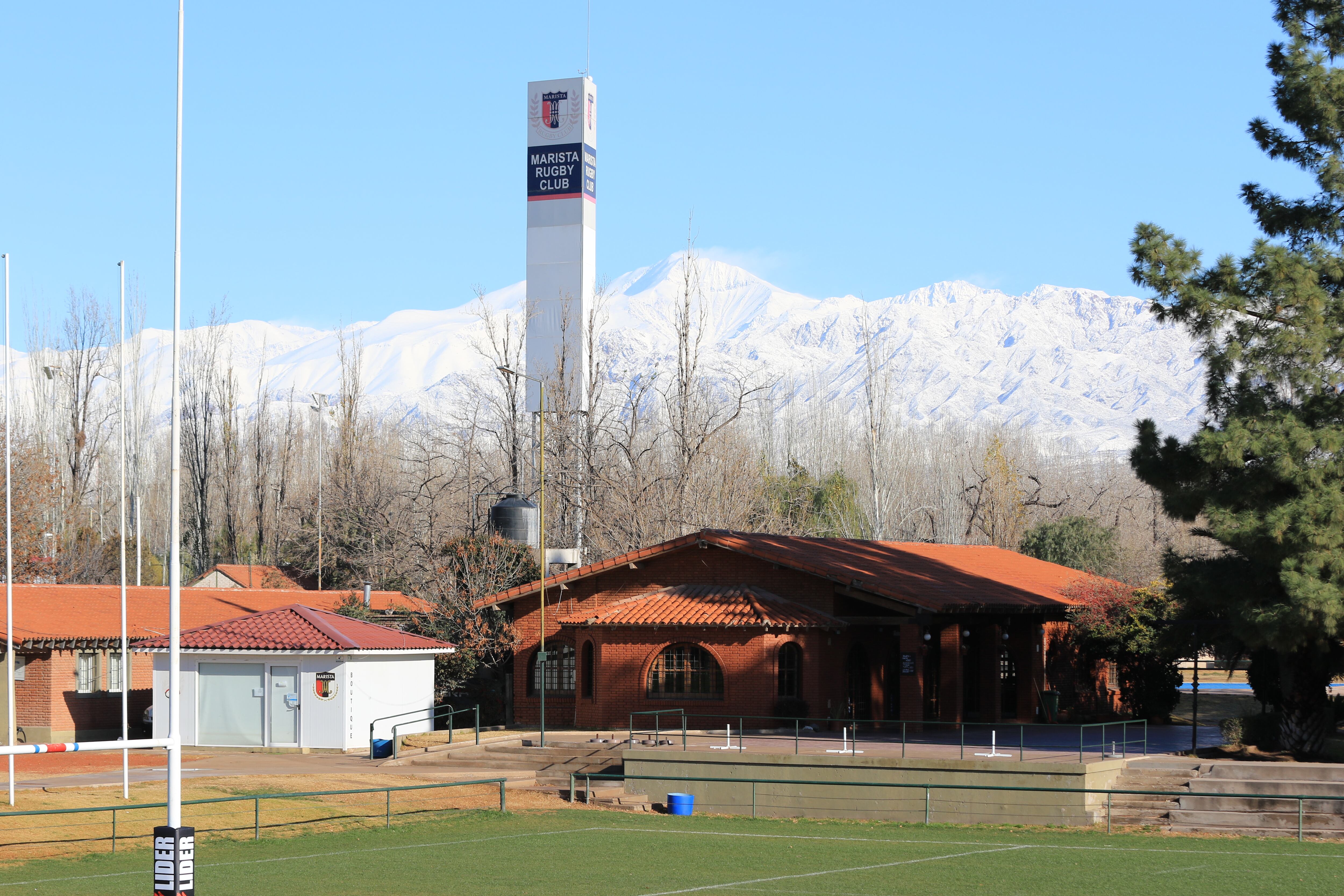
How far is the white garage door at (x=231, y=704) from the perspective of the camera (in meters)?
35.4

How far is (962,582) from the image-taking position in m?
36.8

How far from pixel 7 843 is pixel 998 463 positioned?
225ft

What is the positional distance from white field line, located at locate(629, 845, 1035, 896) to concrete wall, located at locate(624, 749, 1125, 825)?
9.95 feet

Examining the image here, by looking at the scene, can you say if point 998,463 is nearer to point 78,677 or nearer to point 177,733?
point 78,677

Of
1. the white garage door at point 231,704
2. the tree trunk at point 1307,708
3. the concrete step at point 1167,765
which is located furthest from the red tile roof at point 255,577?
the tree trunk at point 1307,708

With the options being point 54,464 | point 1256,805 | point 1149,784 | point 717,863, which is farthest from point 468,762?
point 54,464

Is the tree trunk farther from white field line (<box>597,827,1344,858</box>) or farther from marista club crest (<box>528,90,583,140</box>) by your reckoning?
marista club crest (<box>528,90,583,140</box>)

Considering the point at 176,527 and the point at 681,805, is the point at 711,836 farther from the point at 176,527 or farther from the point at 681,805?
the point at 176,527

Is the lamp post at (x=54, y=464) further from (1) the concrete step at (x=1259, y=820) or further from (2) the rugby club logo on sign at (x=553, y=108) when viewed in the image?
(1) the concrete step at (x=1259, y=820)

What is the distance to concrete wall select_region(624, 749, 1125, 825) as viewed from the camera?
25406 mm

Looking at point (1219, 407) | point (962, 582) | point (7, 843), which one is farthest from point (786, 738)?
point (7, 843)

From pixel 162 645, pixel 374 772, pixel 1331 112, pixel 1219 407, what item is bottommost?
pixel 374 772

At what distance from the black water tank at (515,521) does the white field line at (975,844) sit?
743 inches

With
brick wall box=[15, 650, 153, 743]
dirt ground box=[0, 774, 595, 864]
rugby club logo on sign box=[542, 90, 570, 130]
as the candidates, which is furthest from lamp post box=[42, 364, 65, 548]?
rugby club logo on sign box=[542, 90, 570, 130]
